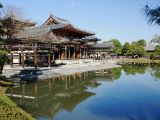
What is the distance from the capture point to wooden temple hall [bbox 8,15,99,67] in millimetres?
35584

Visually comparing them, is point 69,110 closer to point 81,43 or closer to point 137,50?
point 81,43

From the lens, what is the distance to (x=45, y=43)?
38.5 metres

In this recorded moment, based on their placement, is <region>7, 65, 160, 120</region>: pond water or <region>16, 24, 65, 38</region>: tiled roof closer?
<region>7, 65, 160, 120</region>: pond water

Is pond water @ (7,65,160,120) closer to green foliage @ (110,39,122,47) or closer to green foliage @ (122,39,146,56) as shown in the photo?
green foliage @ (122,39,146,56)

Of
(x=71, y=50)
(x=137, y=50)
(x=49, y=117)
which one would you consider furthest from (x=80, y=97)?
(x=137, y=50)

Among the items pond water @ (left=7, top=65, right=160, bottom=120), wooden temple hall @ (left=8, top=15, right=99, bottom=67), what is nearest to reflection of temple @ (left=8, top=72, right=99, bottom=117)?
pond water @ (left=7, top=65, right=160, bottom=120)

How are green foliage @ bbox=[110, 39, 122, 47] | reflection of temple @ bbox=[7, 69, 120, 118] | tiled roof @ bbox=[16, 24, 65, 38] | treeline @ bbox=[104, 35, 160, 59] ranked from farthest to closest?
green foliage @ bbox=[110, 39, 122, 47], treeline @ bbox=[104, 35, 160, 59], tiled roof @ bbox=[16, 24, 65, 38], reflection of temple @ bbox=[7, 69, 120, 118]

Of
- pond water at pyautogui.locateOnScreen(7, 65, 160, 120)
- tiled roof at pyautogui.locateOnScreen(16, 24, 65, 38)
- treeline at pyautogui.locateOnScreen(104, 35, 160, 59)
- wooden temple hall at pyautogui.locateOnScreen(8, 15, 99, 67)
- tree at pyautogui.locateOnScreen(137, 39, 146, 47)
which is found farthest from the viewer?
tree at pyautogui.locateOnScreen(137, 39, 146, 47)

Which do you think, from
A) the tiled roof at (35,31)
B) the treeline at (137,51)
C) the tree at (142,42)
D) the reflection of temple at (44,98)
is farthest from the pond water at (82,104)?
the tree at (142,42)

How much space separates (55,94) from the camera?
20625 millimetres

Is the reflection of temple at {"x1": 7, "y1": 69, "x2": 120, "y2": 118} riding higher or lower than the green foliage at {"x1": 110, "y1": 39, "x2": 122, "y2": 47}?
lower

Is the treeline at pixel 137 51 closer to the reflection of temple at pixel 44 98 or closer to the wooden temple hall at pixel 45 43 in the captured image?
the wooden temple hall at pixel 45 43

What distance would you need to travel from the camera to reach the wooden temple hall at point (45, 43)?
117ft

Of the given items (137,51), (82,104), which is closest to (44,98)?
(82,104)
